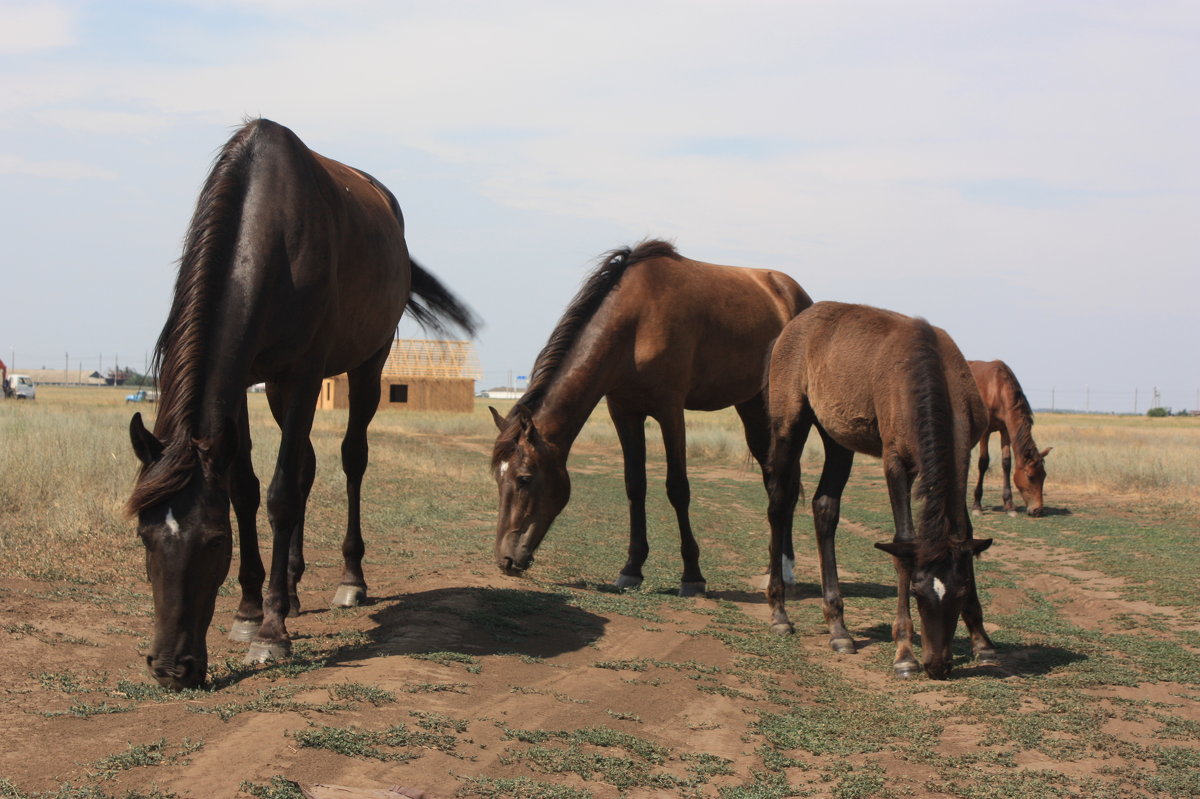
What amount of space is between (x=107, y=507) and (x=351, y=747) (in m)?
6.59

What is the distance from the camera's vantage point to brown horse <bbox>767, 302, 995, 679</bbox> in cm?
577

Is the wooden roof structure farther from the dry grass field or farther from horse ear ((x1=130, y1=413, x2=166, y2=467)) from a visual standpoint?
horse ear ((x1=130, y1=413, x2=166, y2=467))

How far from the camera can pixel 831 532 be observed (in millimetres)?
7188

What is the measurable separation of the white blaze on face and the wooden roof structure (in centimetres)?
4100

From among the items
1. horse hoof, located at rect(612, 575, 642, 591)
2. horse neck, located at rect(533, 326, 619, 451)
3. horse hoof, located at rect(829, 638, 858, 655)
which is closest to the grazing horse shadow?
horse hoof, located at rect(612, 575, 642, 591)

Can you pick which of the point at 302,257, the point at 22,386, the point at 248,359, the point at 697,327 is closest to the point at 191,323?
the point at 248,359

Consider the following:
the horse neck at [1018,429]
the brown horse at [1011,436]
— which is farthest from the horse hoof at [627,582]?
the horse neck at [1018,429]

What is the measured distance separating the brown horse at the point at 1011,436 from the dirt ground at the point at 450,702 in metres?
9.37

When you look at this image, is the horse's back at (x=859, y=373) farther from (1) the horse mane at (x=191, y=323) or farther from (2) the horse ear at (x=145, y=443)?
(2) the horse ear at (x=145, y=443)

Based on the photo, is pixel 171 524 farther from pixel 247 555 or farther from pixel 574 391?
pixel 574 391

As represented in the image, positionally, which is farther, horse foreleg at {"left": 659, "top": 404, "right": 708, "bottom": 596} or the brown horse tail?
horse foreleg at {"left": 659, "top": 404, "right": 708, "bottom": 596}

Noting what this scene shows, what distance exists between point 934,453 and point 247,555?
12.8 ft

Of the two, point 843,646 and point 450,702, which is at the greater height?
point 450,702

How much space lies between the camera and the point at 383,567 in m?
8.77
